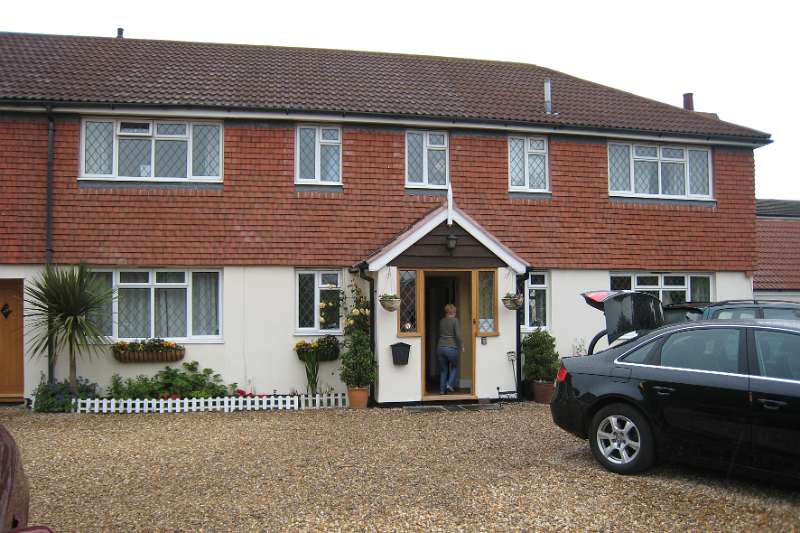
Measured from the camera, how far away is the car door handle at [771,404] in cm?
600

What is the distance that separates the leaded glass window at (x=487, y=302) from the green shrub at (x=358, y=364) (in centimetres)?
207

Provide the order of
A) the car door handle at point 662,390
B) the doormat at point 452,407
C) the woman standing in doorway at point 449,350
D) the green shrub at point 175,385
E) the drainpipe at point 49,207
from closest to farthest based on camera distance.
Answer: the car door handle at point 662,390 → the doormat at point 452,407 → the green shrub at point 175,385 → the drainpipe at point 49,207 → the woman standing in doorway at point 449,350

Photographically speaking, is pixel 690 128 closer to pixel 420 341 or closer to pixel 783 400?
pixel 420 341

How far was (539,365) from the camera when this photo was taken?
1265 centimetres

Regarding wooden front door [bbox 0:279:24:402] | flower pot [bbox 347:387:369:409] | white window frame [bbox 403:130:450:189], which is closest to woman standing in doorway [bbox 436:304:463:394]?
flower pot [bbox 347:387:369:409]

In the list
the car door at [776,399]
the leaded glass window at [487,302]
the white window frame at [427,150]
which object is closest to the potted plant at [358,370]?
the leaded glass window at [487,302]

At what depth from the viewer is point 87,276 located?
11.9 m

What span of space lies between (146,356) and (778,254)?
1673cm

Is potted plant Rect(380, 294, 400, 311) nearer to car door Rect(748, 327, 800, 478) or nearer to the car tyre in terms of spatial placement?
the car tyre

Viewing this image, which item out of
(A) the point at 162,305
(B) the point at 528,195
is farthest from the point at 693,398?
(A) the point at 162,305

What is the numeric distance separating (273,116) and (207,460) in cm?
708

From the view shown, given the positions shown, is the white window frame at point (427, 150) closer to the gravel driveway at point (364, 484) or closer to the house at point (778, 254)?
the gravel driveway at point (364, 484)

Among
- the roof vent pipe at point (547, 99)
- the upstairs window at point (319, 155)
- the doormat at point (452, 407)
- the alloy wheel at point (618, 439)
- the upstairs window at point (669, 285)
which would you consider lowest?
the doormat at point (452, 407)

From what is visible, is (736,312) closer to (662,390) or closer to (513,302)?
(513,302)
